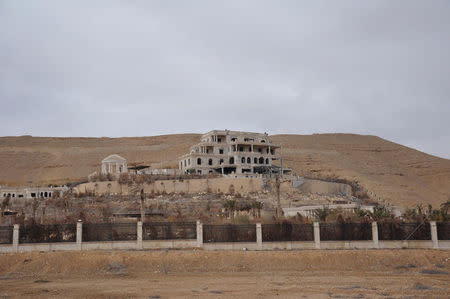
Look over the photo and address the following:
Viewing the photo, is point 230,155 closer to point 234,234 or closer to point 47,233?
point 234,234

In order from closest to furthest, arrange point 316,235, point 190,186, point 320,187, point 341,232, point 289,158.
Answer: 1. point 316,235
2. point 341,232
3. point 190,186
4. point 320,187
5. point 289,158

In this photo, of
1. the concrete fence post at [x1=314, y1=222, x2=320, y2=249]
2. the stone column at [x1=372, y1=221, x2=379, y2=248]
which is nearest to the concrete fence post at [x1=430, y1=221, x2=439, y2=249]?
the stone column at [x1=372, y1=221, x2=379, y2=248]

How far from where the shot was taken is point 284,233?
29.9 metres

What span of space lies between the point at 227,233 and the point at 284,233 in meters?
3.62

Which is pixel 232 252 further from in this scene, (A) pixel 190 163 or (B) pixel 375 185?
(B) pixel 375 185

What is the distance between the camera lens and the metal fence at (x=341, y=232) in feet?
98.8

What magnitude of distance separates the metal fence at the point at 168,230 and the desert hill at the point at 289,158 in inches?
2727

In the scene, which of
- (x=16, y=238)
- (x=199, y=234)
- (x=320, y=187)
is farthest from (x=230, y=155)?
(x=16, y=238)

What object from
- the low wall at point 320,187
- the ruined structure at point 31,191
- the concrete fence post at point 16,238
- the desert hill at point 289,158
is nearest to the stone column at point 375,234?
the concrete fence post at point 16,238

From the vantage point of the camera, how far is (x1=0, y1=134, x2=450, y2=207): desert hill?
11444cm

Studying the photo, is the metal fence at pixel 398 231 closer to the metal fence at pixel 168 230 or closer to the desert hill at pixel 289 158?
the metal fence at pixel 168 230

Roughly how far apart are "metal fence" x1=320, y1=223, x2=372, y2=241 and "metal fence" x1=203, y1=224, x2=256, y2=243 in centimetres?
454

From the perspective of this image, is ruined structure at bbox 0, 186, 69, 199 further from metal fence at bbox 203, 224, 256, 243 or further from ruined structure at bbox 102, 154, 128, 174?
metal fence at bbox 203, 224, 256, 243

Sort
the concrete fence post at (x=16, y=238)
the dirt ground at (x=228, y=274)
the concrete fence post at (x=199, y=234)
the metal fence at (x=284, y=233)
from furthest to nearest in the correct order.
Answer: the metal fence at (x=284, y=233)
the concrete fence post at (x=199, y=234)
the concrete fence post at (x=16, y=238)
the dirt ground at (x=228, y=274)
